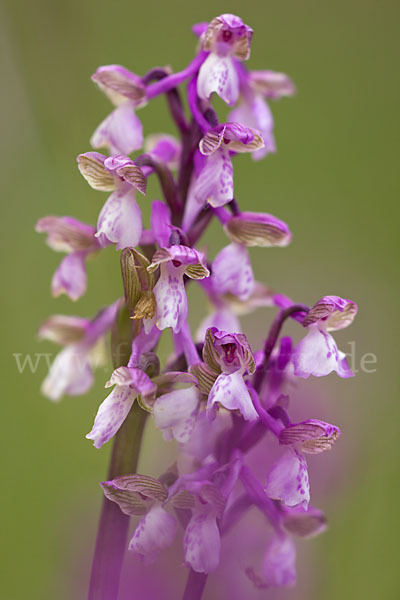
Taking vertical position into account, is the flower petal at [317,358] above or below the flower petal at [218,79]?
below

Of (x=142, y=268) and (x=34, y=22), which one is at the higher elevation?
(x=34, y=22)

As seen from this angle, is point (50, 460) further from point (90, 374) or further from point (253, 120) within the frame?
point (253, 120)

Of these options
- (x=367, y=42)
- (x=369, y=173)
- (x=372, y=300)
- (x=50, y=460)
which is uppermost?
(x=367, y=42)

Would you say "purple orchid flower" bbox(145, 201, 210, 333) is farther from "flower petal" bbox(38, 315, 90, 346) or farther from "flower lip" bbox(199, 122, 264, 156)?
"flower petal" bbox(38, 315, 90, 346)

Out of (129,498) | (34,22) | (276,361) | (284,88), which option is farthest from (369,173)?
(129,498)

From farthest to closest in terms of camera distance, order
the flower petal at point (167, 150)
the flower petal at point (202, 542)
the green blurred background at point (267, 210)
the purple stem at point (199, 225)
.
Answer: the green blurred background at point (267, 210) < the flower petal at point (167, 150) < the purple stem at point (199, 225) < the flower petal at point (202, 542)

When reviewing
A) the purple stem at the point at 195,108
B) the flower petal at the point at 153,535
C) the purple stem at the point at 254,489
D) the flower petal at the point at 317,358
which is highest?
the purple stem at the point at 195,108

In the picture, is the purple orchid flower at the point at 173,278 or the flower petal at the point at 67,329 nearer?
the purple orchid flower at the point at 173,278

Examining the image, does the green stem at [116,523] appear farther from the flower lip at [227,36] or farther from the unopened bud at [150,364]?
the flower lip at [227,36]

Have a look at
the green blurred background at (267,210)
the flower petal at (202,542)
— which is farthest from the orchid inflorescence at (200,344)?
the green blurred background at (267,210)
